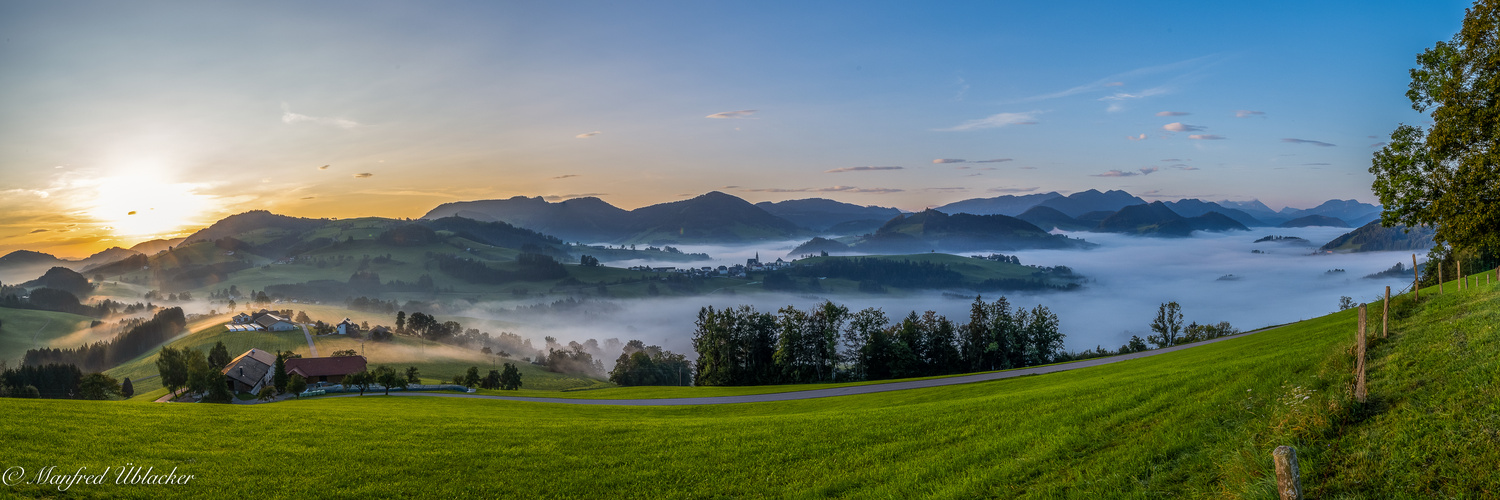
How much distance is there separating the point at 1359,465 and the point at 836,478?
812 cm

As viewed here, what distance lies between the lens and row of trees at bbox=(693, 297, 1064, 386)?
81125mm

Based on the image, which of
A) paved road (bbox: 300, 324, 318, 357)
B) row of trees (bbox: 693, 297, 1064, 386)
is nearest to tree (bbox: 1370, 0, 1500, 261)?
row of trees (bbox: 693, 297, 1064, 386)

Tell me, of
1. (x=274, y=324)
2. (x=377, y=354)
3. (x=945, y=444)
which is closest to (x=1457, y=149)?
(x=945, y=444)

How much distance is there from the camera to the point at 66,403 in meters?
20.6

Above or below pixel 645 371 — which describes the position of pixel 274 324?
above

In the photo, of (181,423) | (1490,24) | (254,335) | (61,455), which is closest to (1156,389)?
(1490,24)

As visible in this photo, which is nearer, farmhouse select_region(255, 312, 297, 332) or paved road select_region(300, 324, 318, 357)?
paved road select_region(300, 324, 318, 357)

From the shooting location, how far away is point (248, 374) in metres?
98.7

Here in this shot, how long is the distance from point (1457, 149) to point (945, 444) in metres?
22.4

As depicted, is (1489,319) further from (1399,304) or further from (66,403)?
(66,403)

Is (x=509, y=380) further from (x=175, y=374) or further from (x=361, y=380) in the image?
(x=175, y=374)

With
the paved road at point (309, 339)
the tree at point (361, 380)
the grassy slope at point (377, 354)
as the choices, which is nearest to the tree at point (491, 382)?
the tree at point (361, 380)

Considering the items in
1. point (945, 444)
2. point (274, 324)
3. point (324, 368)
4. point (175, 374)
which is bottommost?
point (324, 368)

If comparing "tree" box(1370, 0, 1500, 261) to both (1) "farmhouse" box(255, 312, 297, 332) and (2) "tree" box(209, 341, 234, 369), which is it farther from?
(1) "farmhouse" box(255, 312, 297, 332)
